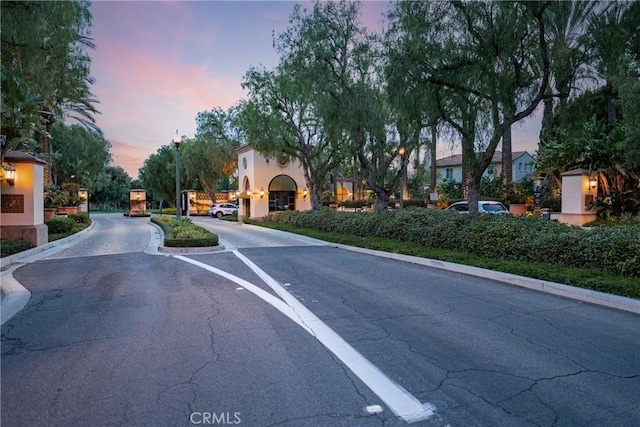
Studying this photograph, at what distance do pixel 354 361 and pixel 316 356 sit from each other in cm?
43

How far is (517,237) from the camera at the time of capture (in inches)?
404

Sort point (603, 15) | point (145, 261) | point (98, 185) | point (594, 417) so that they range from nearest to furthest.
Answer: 1. point (594, 417)
2. point (603, 15)
3. point (145, 261)
4. point (98, 185)

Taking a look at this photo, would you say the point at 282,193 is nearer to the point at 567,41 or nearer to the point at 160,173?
the point at 567,41

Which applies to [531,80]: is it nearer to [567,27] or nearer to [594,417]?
[567,27]

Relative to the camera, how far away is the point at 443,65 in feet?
40.5

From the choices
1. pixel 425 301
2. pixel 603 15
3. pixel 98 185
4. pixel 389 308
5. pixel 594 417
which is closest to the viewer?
pixel 594 417

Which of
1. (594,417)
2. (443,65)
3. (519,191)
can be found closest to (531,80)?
(443,65)

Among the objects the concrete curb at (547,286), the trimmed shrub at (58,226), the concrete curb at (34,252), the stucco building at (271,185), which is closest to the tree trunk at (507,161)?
the stucco building at (271,185)

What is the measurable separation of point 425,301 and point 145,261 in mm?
8424

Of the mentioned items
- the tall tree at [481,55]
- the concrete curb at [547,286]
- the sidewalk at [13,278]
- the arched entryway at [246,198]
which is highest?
the tall tree at [481,55]

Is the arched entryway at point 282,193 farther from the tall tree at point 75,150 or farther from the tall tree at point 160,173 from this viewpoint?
the tall tree at point 160,173

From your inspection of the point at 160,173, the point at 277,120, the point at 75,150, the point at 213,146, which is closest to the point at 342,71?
the point at 277,120

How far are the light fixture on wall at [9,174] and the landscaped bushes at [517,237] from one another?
42.5 ft

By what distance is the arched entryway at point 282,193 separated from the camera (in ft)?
108
